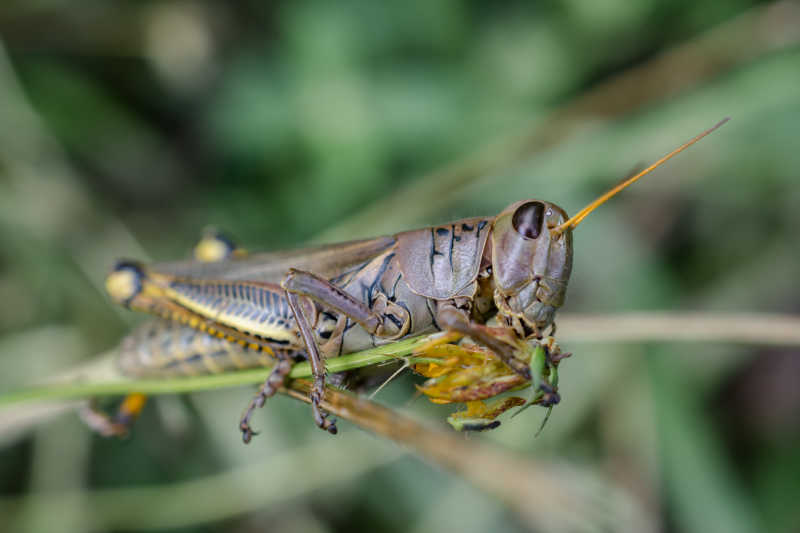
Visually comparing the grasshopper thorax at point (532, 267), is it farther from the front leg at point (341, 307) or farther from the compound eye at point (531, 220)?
the front leg at point (341, 307)

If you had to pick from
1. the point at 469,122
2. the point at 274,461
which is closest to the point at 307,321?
the point at 274,461

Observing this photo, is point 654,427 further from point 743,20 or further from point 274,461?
point 743,20

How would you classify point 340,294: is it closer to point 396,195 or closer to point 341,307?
point 341,307

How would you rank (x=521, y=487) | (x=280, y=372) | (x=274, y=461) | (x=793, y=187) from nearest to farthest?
1. (x=521, y=487)
2. (x=280, y=372)
3. (x=274, y=461)
4. (x=793, y=187)

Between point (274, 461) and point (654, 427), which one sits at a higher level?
point (274, 461)

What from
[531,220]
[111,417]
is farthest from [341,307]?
[111,417]

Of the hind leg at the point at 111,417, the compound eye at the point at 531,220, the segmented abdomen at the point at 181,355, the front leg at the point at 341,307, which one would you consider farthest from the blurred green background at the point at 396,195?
the compound eye at the point at 531,220
